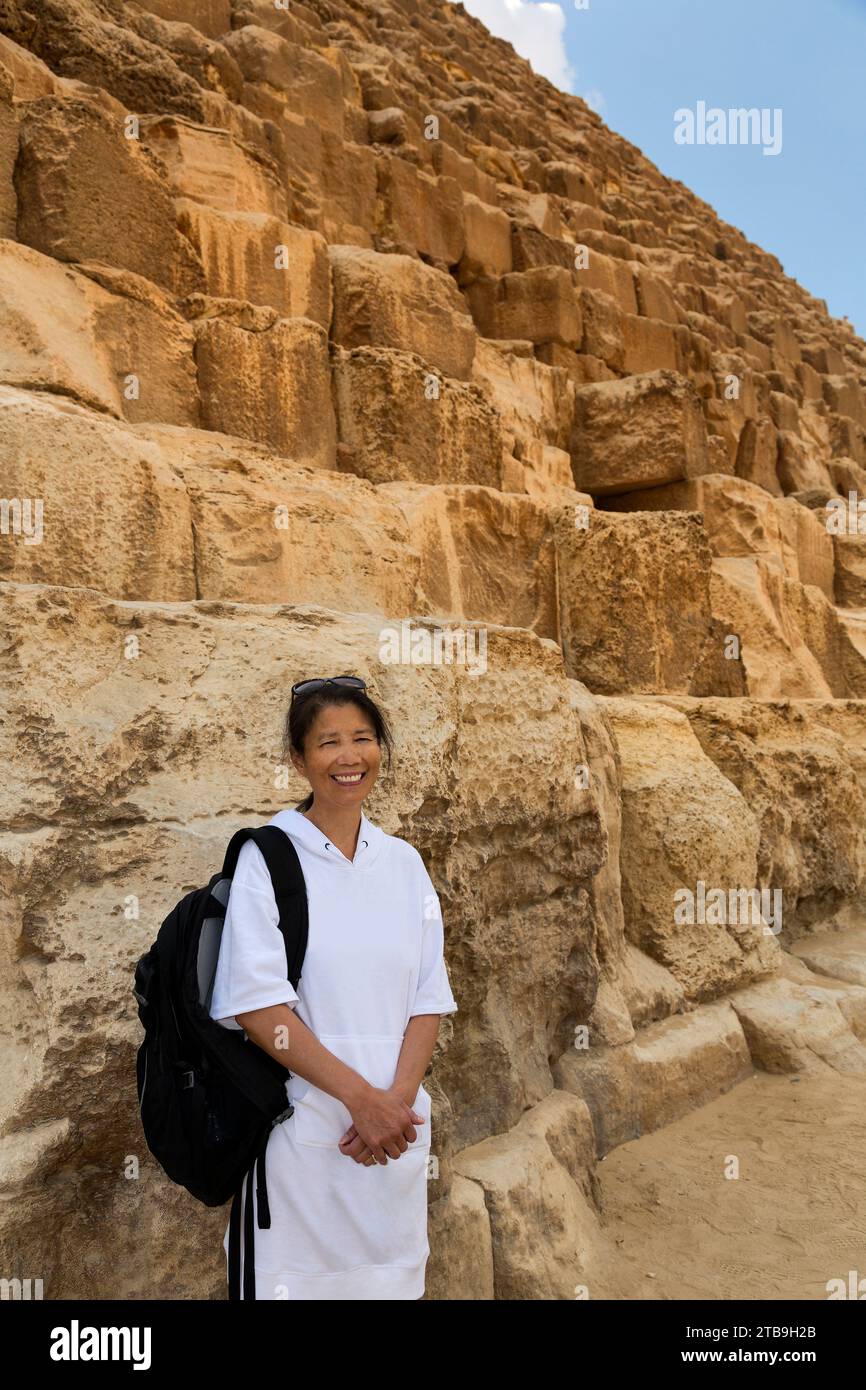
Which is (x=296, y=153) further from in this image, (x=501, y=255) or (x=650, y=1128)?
(x=650, y=1128)

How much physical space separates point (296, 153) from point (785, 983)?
7.13 meters

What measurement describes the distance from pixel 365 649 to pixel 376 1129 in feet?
4.85

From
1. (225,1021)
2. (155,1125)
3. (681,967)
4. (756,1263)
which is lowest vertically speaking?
(756,1263)

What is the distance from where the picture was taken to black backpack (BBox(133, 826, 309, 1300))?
1.73m

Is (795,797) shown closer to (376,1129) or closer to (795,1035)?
(795,1035)

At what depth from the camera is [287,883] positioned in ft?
5.96

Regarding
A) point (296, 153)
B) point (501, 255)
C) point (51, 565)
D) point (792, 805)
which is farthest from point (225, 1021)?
point (501, 255)

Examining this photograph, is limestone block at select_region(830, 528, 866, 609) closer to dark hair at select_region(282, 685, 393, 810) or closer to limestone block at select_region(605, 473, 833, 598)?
limestone block at select_region(605, 473, 833, 598)

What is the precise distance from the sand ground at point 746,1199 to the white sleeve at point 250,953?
1863 mm

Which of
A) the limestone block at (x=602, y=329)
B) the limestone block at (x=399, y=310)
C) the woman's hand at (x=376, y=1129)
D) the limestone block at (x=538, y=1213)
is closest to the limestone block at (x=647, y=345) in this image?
the limestone block at (x=602, y=329)

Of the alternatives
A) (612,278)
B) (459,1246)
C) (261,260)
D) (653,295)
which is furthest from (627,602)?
(653,295)

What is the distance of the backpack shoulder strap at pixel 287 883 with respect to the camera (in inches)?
70.4

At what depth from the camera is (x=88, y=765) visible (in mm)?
2334
